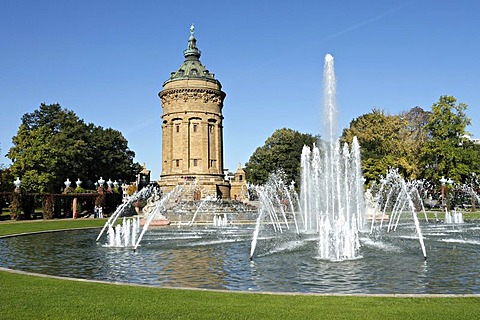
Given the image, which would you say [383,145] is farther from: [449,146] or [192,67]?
[192,67]

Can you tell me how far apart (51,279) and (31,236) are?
14.2m

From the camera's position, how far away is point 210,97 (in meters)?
66.6

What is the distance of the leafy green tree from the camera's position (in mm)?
50562

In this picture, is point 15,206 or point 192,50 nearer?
point 15,206

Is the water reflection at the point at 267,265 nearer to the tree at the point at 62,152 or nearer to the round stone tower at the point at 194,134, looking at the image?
the tree at the point at 62,152

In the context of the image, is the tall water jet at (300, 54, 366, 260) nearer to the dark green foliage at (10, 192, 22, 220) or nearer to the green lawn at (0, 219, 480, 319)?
the green lawn at (0, 219, 480, 319)

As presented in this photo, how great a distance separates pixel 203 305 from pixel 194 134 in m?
58.4

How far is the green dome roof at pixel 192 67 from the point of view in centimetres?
6750

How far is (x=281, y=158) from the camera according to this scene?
72062 mm

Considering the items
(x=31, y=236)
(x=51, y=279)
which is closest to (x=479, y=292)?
(x=51, y=279)

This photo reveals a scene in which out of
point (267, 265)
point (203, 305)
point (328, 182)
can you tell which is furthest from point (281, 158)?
point (203, 305)

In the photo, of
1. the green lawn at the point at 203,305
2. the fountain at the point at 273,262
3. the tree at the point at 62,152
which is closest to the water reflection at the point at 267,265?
the fountain at the point at 273,262

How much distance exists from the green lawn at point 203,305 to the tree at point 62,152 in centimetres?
4521

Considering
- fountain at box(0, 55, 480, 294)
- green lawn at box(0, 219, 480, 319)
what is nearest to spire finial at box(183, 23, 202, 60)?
fountain at box(0, 55, 480, 294)
